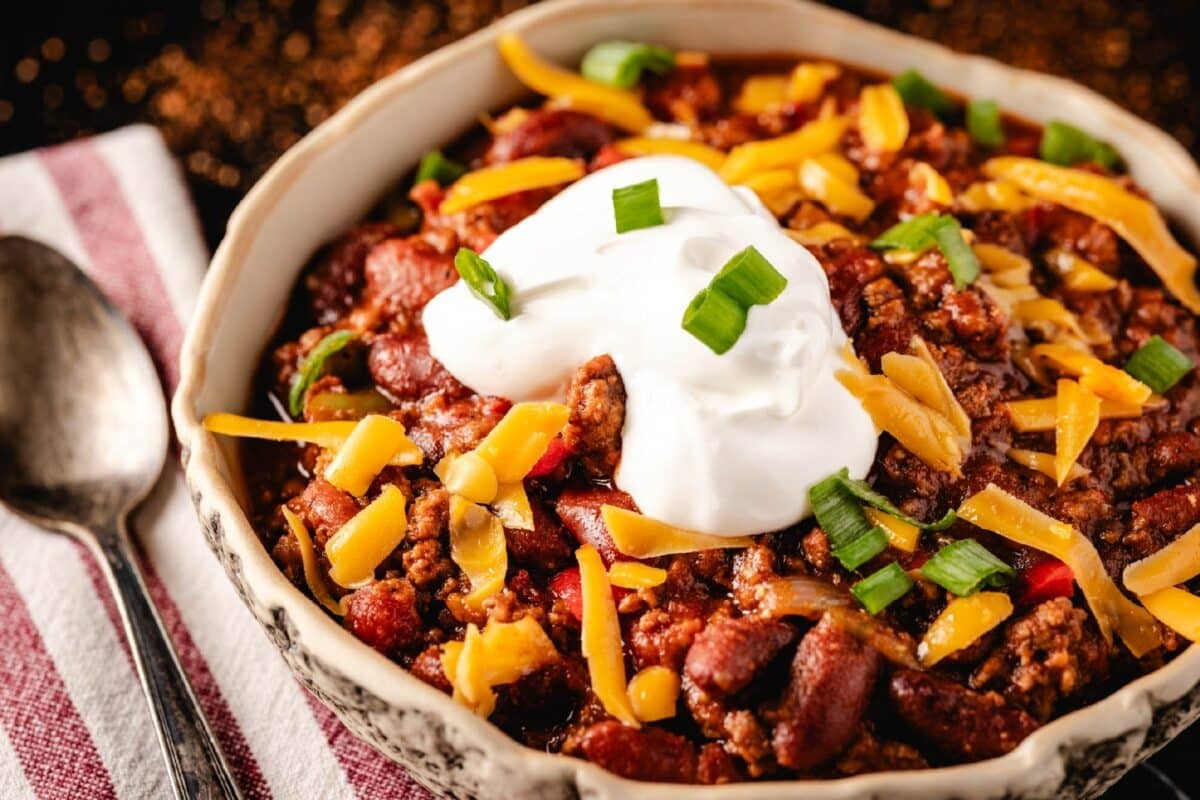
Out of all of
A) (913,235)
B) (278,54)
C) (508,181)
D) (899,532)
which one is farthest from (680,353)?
(278,54)

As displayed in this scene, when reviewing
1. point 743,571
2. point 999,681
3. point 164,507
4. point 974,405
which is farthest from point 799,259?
point 164,507

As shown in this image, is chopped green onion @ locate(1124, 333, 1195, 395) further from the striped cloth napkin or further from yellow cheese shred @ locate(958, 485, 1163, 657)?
the striped cloth napkin

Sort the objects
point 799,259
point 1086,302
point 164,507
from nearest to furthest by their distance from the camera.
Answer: point 799,259
point 1086,302
point 164,507

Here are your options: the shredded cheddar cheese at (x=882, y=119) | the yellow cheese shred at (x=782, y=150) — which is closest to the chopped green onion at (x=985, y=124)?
the shredded cheddar cheese at (x=882, y=119)

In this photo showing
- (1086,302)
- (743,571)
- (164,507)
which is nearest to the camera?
(743,571)

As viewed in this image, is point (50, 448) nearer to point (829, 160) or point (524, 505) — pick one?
point (524, 505)
